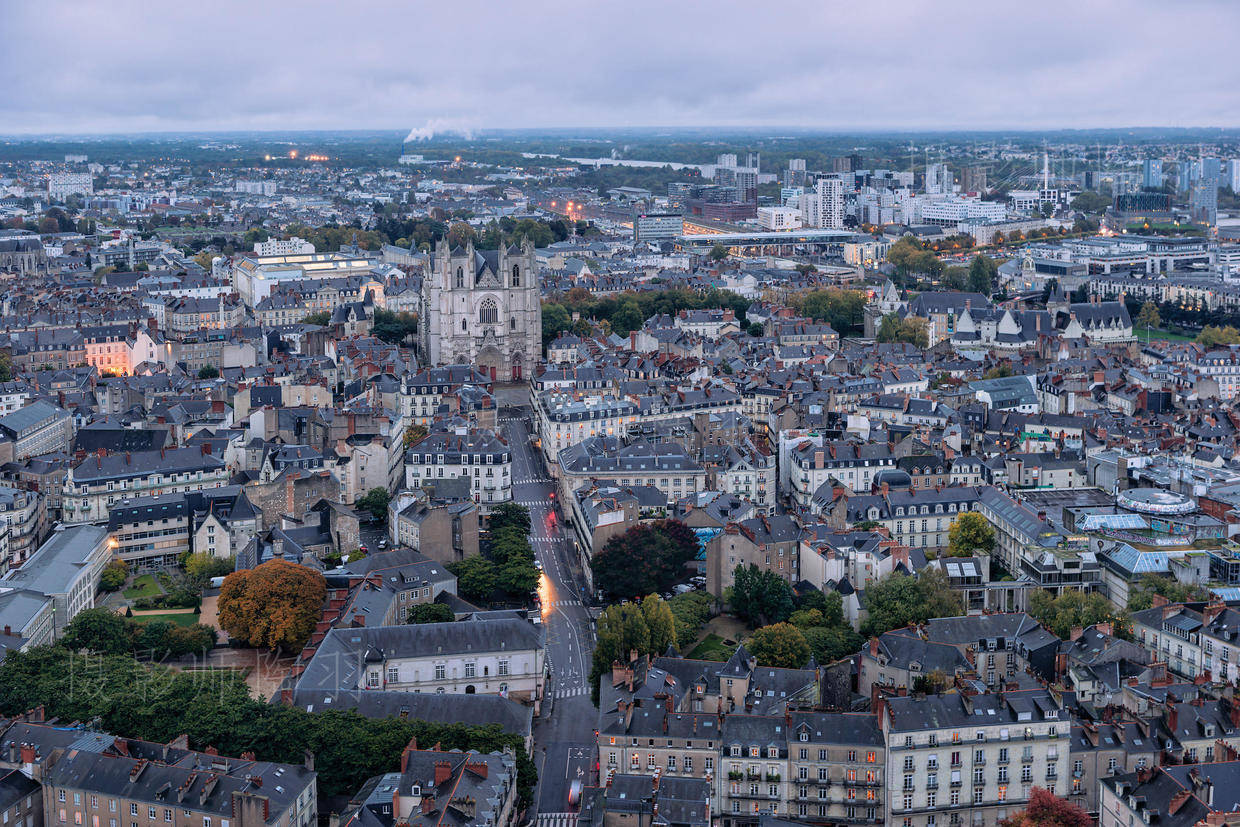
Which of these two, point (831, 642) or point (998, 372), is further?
point (998, 372)

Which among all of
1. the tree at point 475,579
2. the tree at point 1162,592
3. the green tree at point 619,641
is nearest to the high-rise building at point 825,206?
the tree at point 475,579

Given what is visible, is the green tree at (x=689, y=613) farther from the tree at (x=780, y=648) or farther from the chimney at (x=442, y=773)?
the chimney at (x=442, y=773)

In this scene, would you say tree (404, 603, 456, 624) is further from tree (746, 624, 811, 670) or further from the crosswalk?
the crosswalk

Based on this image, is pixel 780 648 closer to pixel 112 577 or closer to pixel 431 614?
pixel 431 614

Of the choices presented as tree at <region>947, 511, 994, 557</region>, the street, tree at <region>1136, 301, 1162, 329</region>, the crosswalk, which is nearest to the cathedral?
the street

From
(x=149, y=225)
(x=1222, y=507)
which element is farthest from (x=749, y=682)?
(x=149, y=225)

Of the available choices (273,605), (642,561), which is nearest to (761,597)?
(642,561)
